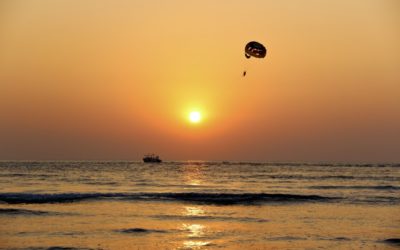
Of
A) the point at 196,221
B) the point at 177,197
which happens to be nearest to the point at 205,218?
the point at 196,221

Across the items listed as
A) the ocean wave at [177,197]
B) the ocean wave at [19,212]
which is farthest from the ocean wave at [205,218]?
the ocean wave at [177,197]

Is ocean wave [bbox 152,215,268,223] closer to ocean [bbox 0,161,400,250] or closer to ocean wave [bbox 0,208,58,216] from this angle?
ocean [bbox 0,161,400,250]

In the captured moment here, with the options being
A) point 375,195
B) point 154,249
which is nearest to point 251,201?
point 375,195

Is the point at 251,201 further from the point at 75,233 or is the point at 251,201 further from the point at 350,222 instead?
the point at 75,233

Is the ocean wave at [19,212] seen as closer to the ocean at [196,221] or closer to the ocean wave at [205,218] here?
the ocean at [196,221]

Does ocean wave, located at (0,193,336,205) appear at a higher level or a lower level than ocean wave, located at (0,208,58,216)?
higher

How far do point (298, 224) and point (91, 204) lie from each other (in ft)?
44.3

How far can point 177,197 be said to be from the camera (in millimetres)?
40375

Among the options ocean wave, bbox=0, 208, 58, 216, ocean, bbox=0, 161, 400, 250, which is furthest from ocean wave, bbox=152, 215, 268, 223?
ocean wave, bbox=0, 208, 58, 216

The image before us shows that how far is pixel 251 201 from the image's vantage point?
125 feet

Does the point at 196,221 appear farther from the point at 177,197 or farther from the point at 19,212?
the point at 177,197

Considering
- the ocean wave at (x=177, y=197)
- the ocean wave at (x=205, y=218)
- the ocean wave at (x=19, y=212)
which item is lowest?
the ocean wave at (x=19, y=212)

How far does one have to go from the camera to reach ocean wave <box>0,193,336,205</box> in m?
37.4

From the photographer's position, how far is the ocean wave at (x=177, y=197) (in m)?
37.4
